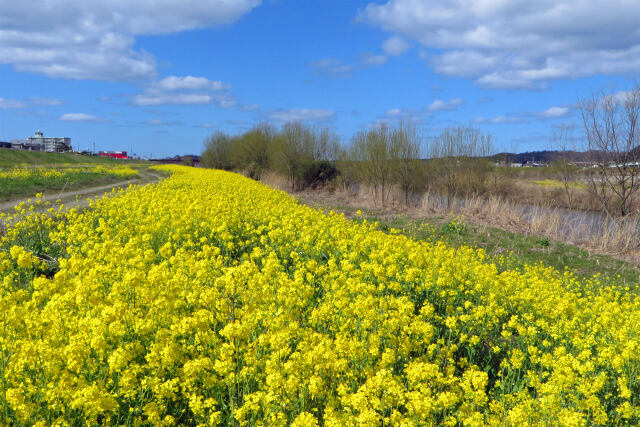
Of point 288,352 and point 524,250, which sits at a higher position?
point 288,352

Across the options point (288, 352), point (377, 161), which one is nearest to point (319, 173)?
point (377, 161)

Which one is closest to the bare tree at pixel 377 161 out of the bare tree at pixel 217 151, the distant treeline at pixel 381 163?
the distant treeline at pixel 381 163

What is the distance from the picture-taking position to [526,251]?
1269 centimetres

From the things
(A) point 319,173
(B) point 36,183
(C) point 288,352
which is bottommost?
(C) point 288,352

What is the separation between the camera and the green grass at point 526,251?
10828 millimetres

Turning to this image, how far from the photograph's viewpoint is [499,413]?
3.29 metres

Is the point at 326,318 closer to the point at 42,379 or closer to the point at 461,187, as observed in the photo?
the point at 42,379

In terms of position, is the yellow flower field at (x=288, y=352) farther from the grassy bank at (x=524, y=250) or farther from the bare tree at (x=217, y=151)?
the bare tree at (x=217, y=151)

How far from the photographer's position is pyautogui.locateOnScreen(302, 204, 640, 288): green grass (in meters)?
10.8

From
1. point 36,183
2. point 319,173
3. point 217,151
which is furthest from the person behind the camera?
point 217,151

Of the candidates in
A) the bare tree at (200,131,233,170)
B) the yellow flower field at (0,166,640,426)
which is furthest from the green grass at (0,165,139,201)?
the bare tree at (200,131,233,170)

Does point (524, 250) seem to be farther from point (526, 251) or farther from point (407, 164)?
point (407, 164)

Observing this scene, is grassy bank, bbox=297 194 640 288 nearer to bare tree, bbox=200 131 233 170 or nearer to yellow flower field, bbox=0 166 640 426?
yellow flower field, bbox=0 166 640 426

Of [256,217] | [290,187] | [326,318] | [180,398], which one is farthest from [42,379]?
[290,187]
